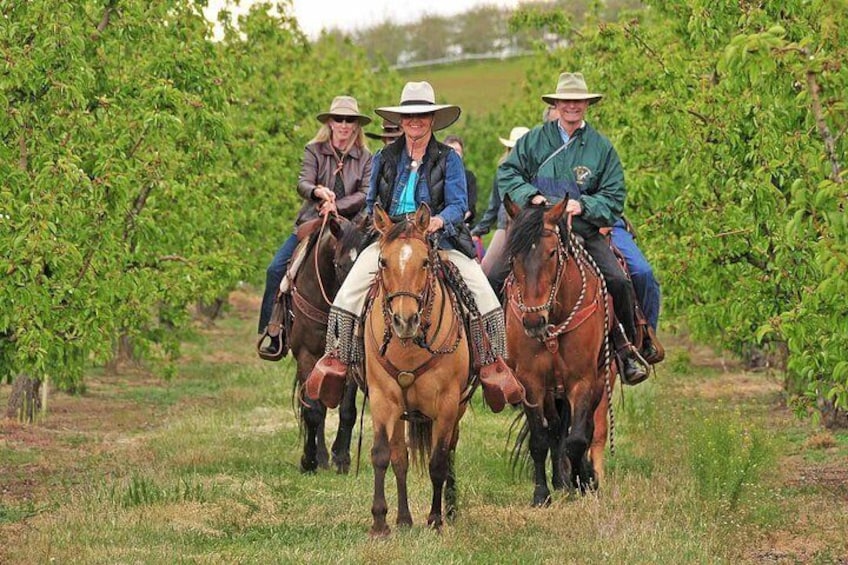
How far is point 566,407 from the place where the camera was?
12.1 meters

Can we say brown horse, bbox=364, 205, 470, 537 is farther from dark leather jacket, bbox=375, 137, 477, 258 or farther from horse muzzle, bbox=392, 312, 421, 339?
dark leather jacket, bbox=375, 137, 477, 258

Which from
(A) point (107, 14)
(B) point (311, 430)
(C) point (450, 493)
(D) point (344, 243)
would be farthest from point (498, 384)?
(A) point (107, 14)

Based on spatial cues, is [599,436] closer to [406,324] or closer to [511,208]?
[511,208]

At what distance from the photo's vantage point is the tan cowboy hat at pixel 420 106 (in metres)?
10.7

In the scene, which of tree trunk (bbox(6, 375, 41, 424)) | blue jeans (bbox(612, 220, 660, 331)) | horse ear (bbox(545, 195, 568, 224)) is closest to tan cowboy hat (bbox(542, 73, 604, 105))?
blue jeans (bbox(612, 220, 660, 331))

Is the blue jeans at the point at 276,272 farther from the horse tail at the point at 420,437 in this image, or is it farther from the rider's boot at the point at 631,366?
the horse tail at the point at 420,437

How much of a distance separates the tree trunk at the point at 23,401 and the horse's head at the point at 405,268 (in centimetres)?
896

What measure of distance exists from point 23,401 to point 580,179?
27.3ft

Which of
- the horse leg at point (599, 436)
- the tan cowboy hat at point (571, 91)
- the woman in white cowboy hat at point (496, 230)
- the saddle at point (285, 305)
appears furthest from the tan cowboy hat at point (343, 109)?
the horse leg at point (599, 436)

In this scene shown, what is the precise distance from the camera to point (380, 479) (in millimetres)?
9922

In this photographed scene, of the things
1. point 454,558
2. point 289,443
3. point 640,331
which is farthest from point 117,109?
point 454,558

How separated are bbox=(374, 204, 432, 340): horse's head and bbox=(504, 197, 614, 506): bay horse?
1628mm

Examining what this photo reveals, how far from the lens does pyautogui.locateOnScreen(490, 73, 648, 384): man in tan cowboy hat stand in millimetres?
11898

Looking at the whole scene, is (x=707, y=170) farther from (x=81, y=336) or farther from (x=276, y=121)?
(x=276, y=121)
